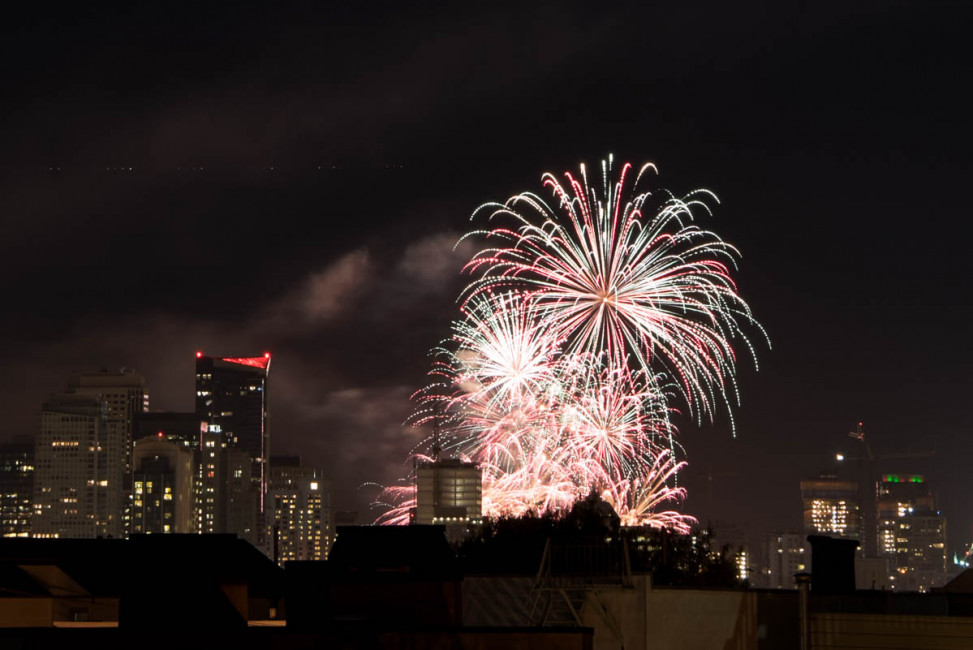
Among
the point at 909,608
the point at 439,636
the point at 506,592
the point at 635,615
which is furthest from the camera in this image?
the point at 506,592

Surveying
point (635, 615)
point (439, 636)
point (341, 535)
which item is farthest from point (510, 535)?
point (439, 636)

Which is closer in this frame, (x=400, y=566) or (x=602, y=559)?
(x=602, y=559)

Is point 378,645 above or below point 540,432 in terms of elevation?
below

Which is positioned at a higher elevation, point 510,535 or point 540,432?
point 540,432

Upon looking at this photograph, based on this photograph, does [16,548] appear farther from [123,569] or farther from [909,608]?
[909,608]

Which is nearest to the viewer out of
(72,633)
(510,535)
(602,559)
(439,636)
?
(72,633)

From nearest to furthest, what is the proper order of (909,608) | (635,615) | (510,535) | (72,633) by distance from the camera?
(72,633), (909,608), (635,615), (510,535)

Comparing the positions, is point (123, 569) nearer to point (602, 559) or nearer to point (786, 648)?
point (602, 559)

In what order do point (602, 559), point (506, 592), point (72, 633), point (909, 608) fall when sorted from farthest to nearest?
point (506, 592)
point (602, 559)
point (909, 608)
point (72, 633)

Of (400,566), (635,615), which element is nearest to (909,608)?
(635,615)
